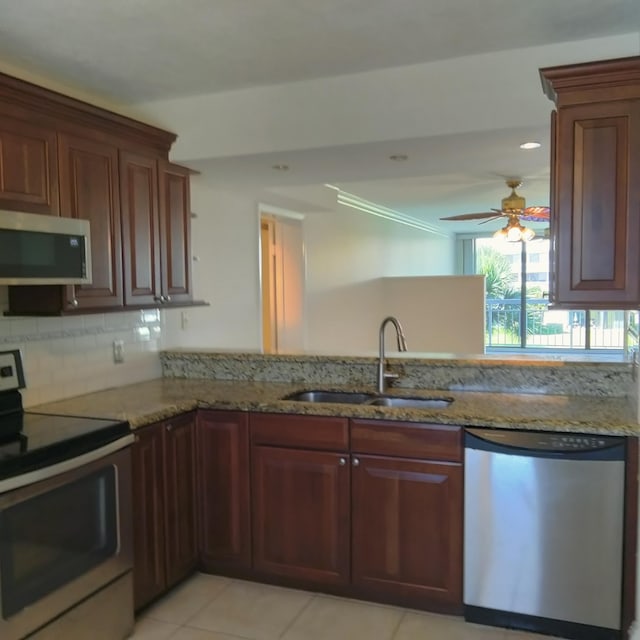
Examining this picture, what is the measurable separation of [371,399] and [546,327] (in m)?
8.78

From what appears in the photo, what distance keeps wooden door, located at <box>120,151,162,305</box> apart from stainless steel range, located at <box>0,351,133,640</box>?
0.67m

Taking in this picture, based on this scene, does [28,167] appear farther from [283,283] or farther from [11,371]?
[283,283]

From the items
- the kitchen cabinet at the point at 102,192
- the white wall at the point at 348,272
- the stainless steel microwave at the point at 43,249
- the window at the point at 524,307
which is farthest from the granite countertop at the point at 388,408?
the window at the point at 524,307

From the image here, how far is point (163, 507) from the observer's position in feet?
8.83

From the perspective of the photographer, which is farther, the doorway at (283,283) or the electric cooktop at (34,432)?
Answer: the doorway at (283,283)

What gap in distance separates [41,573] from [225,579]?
1.08 meters

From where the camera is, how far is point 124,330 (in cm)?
333

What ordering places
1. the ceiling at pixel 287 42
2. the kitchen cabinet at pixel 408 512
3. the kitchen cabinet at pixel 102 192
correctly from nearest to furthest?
1. the ceiling at pixel 287 42
2. the kitchen cabinet at pixel 102 192
3. the kitchen cabinet at pixel 408 512

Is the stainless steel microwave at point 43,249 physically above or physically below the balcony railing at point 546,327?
above

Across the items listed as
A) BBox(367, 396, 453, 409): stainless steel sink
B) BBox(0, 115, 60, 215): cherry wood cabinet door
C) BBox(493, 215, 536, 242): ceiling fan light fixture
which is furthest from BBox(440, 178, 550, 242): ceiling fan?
BBox(0, 115, 60, 215): cherry wood cabinet door

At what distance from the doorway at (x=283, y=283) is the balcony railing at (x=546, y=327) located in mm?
5642

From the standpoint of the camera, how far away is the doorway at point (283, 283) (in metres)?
5.39

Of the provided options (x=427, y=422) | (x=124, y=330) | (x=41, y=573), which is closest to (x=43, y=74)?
(x=124, y=330)

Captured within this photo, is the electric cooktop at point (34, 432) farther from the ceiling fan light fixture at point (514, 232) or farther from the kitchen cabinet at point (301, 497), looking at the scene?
the ceiling fan light fixture at point (514, 232)
